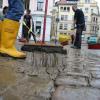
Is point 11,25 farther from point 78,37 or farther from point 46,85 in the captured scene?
point 78,37

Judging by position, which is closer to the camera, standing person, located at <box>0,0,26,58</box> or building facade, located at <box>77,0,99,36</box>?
standing person, located at <box>0,0,26,58</box>

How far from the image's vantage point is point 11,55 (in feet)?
18.4

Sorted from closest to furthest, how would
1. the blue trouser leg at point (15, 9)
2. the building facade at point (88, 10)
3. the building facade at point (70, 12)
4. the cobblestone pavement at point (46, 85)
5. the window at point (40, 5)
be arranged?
the cobblestone pavement at point (46, 85) < the blue trouser leg at point (15, 9) < the window at point (40, 5) < the building facade at point (70, 12) < the building facade at point (88, 10)

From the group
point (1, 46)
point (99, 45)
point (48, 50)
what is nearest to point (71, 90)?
point (1, 46)

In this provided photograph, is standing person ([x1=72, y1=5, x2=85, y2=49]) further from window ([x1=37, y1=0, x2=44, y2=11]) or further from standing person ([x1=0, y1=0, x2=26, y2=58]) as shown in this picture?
window ([x1=37, y1=0, x2=44, y2=11])

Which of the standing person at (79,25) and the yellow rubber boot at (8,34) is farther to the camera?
the standing person at (79,25)

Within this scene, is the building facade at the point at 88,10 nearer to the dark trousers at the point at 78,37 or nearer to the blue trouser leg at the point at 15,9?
the dark trousers at the point at 78,37

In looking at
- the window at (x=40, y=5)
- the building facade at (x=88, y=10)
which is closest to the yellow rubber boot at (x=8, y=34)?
the window at (x=40, y=5)

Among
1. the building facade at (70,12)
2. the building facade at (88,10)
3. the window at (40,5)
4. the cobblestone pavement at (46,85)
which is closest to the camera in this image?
the cobblestone pavement at (46,85)

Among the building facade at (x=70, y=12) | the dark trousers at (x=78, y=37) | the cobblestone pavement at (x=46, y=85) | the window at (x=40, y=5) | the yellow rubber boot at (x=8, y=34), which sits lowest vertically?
the cobblestone pavement at (x=46, y=85)

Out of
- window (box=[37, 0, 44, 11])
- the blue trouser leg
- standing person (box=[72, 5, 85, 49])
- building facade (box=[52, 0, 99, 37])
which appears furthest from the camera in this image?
building facade (box=[52, 0, 99, 37])

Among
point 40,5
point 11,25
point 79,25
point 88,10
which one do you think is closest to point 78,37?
point 79,25

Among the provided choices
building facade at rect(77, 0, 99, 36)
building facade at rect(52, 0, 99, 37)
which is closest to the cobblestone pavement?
building facade at rect(52, 0, 99, 37)

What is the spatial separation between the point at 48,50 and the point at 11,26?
92.4 inches
